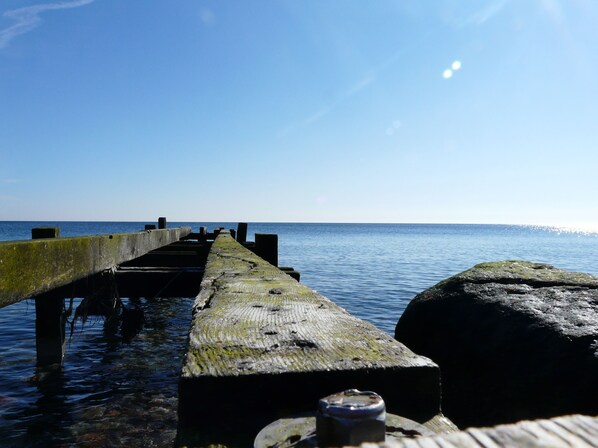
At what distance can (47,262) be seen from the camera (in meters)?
3.67

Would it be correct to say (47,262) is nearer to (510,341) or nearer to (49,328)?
(510,341)

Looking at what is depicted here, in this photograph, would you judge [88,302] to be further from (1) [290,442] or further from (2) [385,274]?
(2) [385,274]

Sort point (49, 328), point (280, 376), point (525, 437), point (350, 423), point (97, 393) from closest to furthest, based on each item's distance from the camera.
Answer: point (525, 437)
point (350, 423)
point (280, 376)
point (97, 393)
point (49, 328)

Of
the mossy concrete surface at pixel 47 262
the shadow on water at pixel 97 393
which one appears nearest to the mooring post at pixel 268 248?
the shadow on water at pixel 97 393

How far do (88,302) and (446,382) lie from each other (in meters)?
5.61

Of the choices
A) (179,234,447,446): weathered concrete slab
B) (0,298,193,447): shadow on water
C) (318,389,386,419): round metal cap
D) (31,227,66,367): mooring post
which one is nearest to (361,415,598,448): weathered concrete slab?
(318,389,386,419): round metal cap

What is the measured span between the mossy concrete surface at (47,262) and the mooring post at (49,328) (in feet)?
6.32

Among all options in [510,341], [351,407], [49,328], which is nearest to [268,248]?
[49,328]

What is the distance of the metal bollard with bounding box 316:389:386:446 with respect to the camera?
112 centimetres

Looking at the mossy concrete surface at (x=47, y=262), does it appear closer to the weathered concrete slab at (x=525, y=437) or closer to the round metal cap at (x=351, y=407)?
the round metal cap at (x=351, y=407)

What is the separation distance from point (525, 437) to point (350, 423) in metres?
0.44

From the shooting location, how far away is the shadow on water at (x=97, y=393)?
5758 mm

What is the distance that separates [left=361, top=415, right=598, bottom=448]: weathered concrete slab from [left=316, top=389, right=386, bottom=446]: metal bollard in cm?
35

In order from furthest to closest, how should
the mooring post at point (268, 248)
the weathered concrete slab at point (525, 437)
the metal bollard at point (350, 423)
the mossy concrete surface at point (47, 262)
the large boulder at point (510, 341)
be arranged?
1. the mooring post at point (268, 248)
2. the large boulder at point (510, 341)
3. the mossy concrete surface at point (47, 262)
4. the metal bollard at point (350, 423)
5. the weathered concrete slab at point (525, 437)
